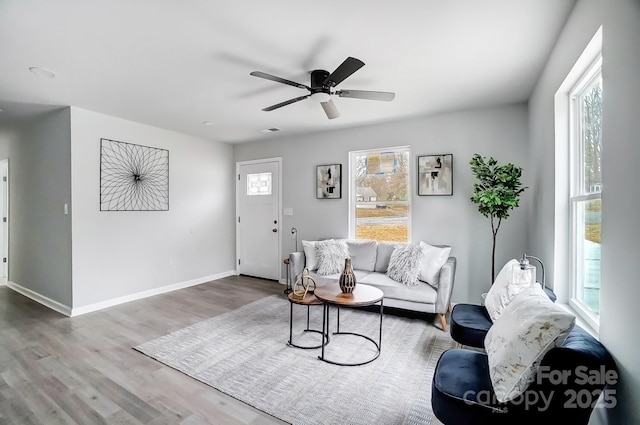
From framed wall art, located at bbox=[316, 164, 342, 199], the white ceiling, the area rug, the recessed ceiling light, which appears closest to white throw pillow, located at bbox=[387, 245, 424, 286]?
the area rug

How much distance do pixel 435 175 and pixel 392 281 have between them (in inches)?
59.4

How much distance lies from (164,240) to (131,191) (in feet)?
2.88

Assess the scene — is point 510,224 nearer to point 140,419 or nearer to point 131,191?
point 140,419

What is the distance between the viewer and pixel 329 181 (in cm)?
476

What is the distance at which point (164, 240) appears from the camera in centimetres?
469

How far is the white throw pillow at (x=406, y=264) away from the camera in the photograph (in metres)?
3.46

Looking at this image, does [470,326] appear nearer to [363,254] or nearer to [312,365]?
[312,365]

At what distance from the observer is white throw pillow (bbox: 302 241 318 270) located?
4176 mm


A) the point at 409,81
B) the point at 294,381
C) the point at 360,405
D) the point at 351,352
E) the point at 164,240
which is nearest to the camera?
the point at 360,405

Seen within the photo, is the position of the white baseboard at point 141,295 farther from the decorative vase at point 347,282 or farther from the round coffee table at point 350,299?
the decorative vase at point 347,282

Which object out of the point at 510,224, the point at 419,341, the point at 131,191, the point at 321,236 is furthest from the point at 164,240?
the point at 510,224

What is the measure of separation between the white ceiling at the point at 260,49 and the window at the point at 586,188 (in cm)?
50

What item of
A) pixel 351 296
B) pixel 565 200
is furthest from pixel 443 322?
pixel 565 200

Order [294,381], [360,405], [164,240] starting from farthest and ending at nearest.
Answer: [164,240] → [294,381] → [360,405]
